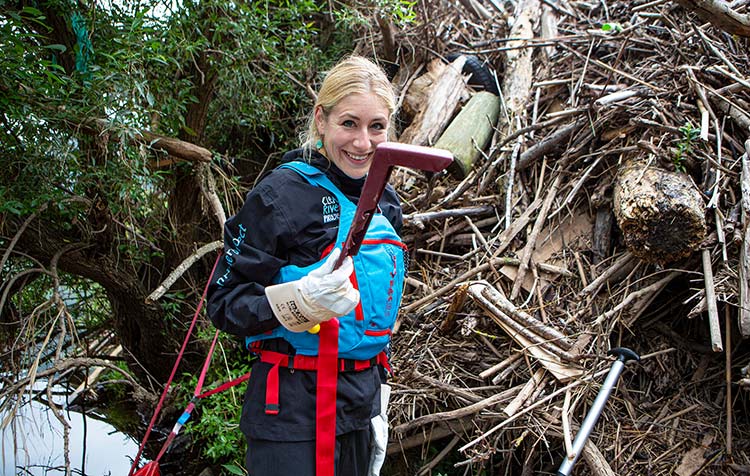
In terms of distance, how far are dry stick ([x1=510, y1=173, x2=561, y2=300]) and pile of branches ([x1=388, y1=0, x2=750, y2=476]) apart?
0.01 m

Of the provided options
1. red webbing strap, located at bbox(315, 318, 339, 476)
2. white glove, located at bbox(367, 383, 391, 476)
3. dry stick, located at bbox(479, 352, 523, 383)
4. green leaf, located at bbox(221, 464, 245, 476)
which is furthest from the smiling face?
green leaf, located at bbox(221, 464, 245, 476)

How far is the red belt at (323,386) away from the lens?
1.99 metres

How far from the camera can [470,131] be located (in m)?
4.64

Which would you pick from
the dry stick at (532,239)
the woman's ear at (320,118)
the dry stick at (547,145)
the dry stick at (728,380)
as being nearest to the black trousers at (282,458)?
the woman's ear at (320,118)

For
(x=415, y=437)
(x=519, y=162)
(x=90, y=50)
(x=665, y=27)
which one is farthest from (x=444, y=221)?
(x=90, y=50)

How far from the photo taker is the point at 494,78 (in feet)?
16.9

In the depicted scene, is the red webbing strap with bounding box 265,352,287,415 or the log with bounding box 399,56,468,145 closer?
the red webbing strap with bounding box 265,352,287,415

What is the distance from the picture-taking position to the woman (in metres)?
1.94

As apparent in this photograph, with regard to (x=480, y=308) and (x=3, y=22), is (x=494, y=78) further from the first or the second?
(x=3, y=22)

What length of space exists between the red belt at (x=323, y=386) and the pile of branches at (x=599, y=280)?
1.27 metres

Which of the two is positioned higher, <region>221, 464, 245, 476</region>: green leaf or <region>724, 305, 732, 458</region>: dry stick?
<region>724, 305, 732, 458</region>: dry stick

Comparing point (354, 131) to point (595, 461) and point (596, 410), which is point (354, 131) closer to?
point (596, 410)

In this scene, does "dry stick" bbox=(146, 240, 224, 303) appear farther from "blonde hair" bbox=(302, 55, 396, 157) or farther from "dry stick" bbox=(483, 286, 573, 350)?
"blonde hair" bbox=(302, 55, 396, 157)

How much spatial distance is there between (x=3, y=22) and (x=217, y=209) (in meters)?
1.56
